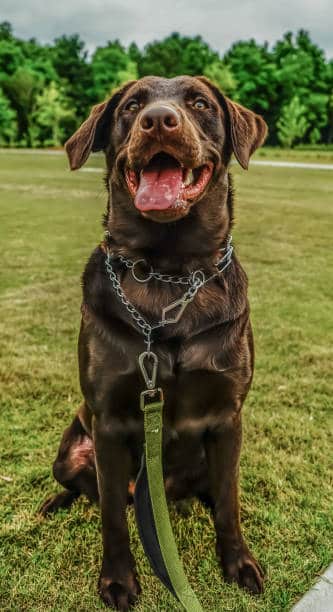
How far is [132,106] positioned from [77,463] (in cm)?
146

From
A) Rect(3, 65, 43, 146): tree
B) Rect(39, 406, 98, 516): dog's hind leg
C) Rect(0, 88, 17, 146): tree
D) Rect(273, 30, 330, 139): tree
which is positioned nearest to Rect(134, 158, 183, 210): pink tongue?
Rect(39, 406, 98, 516): dog's hind leg

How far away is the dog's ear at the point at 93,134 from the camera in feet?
6.95

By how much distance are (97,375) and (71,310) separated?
10.8ft

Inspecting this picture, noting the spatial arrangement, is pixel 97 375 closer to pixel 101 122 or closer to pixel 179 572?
pixel 179 572

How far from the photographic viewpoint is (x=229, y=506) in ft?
7.05

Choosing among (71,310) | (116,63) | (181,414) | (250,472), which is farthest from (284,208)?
(116,63)

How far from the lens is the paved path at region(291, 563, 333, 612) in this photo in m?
1.93

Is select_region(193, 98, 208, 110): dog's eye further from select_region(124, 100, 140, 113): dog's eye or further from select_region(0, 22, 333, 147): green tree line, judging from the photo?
select_region(0, 22, 333, 147): green tree line

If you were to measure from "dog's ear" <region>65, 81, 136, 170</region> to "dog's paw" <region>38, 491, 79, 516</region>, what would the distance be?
1.44 metres

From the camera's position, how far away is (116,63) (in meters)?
61.7

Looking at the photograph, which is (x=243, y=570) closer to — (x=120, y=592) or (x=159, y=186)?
(x=120, y=592)

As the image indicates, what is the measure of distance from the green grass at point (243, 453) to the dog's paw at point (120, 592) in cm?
4

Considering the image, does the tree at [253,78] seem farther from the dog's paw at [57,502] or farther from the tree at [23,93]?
the dog's paw at [57,502]

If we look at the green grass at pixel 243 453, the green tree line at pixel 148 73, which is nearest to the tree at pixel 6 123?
the green tree line at pixel 148 73
